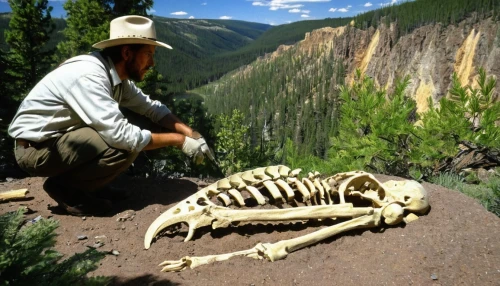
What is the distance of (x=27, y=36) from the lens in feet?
66.0

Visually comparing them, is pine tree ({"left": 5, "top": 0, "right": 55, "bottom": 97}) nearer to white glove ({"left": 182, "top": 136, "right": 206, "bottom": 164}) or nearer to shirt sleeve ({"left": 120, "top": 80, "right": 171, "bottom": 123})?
shirt sleeve ({"left": 120, "top": 80, "right": 171, "bottom": 123})

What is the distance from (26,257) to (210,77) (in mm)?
191180

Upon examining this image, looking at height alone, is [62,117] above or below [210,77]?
above

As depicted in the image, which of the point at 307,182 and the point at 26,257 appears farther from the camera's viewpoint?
the point at 307,182

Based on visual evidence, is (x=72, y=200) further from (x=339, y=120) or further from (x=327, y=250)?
(x=339, y=120)

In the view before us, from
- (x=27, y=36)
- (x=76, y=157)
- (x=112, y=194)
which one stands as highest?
(x=27, y=36)

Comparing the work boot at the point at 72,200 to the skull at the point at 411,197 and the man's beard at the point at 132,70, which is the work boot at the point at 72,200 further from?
the skull at the point at 411,197

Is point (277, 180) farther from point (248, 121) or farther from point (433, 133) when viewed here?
point (248, 121)

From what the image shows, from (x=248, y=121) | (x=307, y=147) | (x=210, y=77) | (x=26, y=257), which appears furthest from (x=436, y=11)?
(x=210, y=77)

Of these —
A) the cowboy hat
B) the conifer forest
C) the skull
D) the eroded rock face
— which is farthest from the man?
the eroded rock face

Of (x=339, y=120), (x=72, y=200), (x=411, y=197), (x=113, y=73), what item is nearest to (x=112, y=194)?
(x=72, y=200)

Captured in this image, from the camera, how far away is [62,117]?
3.97 meters

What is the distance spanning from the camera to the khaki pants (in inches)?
157

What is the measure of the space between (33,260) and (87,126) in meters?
2.31
